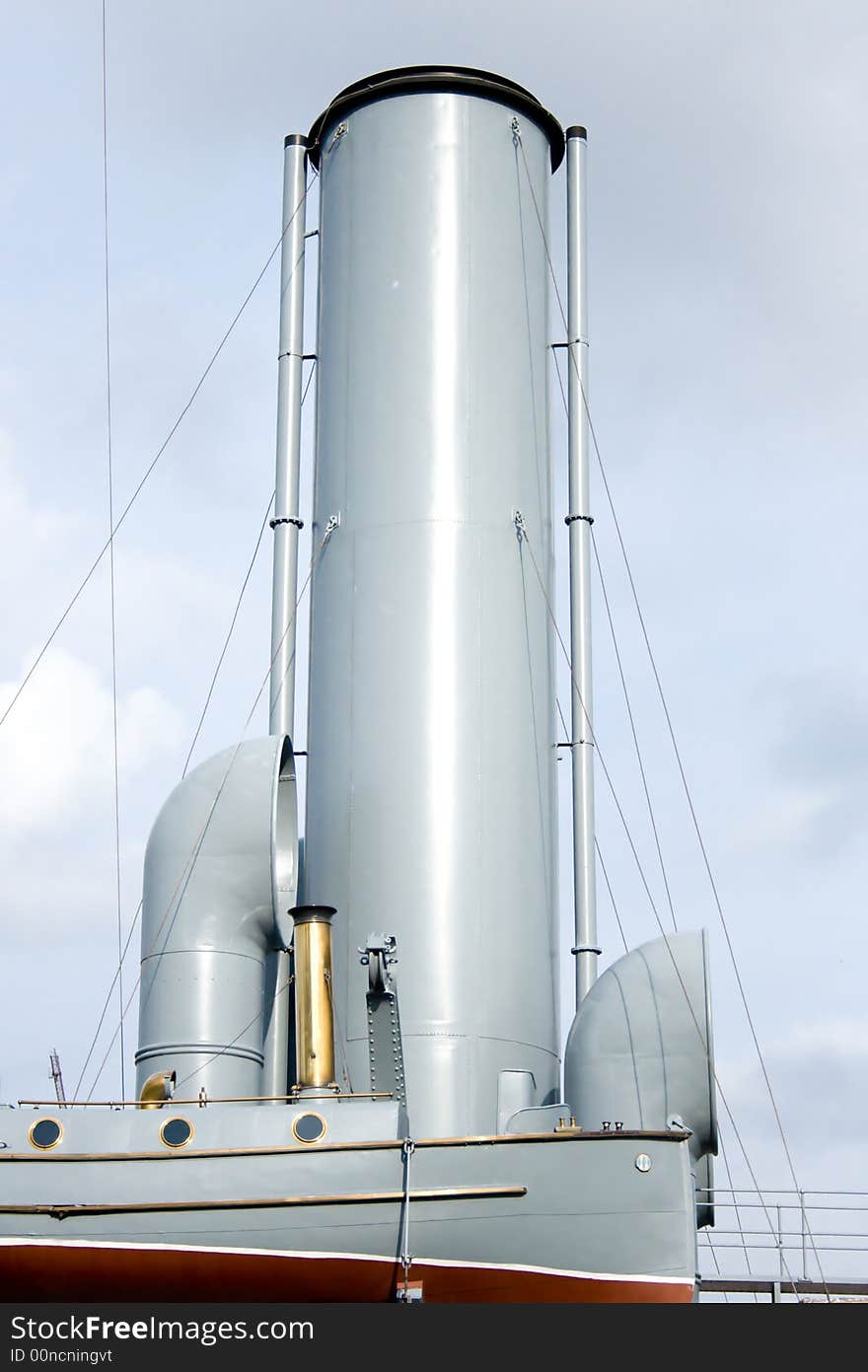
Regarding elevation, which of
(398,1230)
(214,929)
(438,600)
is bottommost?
(398,1230)

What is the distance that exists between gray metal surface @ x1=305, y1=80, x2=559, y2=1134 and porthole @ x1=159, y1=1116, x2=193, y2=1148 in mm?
2613

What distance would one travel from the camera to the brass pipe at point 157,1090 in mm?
14070

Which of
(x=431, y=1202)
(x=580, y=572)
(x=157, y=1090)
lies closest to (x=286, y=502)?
(x=580, y=572)

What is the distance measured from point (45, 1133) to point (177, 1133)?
1.04 m

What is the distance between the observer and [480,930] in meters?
16.5

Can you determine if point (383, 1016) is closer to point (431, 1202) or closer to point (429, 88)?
point (431, 1202)

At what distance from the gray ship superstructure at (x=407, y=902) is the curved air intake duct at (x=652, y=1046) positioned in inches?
1.0

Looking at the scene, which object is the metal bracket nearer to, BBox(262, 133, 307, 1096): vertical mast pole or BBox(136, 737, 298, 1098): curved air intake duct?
BBox(136, 737, 298, 1098): curved air intake duct

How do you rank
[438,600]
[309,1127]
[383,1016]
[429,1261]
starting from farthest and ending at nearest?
1. [438,600]
2. [383,1016]
3. [309,1127]
4. [429,1261]

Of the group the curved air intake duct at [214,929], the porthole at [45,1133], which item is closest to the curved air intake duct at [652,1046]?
the curved air intake duct at [214,929]

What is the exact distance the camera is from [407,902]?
1645 centimetres

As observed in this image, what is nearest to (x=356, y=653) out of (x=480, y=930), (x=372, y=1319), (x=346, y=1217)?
(x=480, y=930)

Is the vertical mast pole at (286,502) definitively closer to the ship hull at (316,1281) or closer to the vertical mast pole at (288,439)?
the vertical mast pole at (288,439)

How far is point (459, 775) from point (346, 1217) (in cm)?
503
